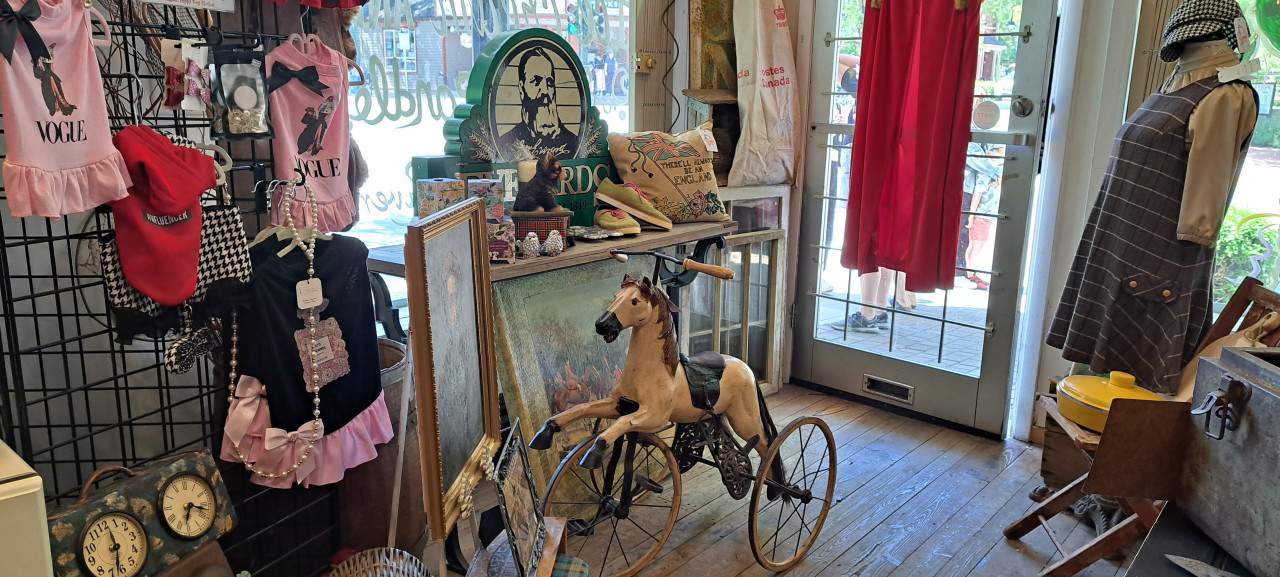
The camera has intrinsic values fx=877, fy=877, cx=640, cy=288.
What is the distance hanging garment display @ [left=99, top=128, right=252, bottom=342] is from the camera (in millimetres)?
1746

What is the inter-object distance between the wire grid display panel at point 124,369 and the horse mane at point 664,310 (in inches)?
37.1

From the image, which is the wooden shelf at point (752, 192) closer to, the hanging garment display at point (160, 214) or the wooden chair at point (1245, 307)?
the wooden chair at point (1245, 307)

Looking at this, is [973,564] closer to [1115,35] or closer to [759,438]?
[759,438]

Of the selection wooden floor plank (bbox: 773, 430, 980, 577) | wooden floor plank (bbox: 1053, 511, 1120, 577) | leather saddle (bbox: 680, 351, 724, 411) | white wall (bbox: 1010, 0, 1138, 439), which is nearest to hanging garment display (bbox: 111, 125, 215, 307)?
leather saddle (bbox: 680, 351, 724, 411)

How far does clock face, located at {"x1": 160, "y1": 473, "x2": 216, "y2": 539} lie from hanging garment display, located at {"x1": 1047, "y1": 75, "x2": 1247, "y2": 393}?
2.56 m

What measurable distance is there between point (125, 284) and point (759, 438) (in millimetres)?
1631

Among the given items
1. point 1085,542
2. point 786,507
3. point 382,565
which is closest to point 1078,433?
point 1085,542

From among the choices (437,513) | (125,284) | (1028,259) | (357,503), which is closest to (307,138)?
(125,284)

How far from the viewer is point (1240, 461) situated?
1.43 metres

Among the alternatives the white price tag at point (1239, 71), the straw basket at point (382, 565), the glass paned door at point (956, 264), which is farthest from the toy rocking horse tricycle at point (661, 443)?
the white price tag at point (1239, 71)

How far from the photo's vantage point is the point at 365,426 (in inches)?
87.2

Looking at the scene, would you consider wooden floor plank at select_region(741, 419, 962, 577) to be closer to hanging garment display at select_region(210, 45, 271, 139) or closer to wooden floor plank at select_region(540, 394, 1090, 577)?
wooden floor plank at select_region(540, 394, 1090, 577)

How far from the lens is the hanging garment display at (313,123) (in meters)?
2.10

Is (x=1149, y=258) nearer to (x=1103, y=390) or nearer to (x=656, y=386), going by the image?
(x=1103, y=390)
